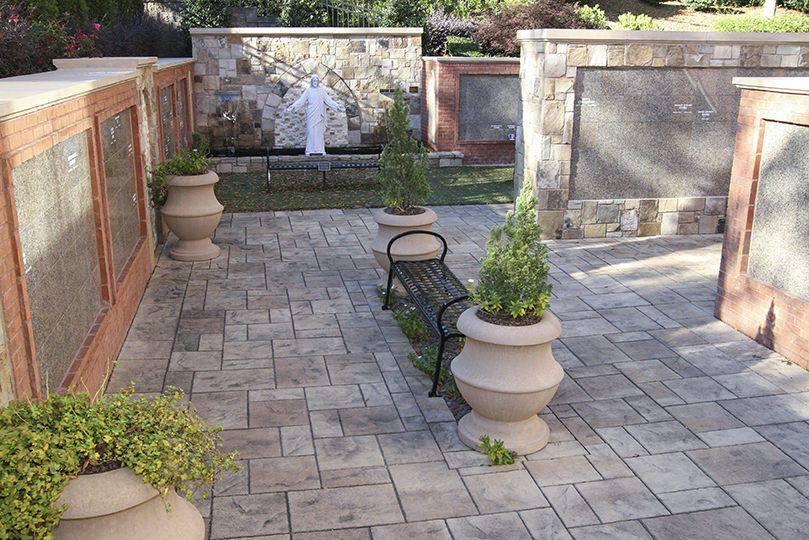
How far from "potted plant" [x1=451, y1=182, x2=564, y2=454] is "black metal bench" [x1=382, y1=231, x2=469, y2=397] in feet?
1.87

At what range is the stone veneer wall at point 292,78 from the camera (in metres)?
14.7

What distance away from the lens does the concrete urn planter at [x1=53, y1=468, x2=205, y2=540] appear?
255cm

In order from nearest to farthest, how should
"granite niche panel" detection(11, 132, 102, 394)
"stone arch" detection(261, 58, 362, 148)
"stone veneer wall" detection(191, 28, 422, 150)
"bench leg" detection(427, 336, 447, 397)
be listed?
"granite niche panel" detection(11, 132, 102, 394) < "bench leg" detection(427, 336, 447, 397) < "stone veneer wall" detection(191, 28, 422, 150) < "stone arch" detection(261, 58, 362, 148)

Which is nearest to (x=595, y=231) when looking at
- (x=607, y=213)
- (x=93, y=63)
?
(x=607, y=213)

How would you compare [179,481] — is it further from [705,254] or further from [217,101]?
[217,101]

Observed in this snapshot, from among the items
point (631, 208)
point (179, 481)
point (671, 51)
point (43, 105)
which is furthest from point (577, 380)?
point (671, 51)

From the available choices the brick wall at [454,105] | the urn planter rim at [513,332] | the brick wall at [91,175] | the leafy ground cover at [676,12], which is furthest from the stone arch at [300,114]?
the leafy ground cover at [676,12]

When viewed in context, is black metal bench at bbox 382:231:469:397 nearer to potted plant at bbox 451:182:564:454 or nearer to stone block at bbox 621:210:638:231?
potted plant at bbox 451:182:564:454

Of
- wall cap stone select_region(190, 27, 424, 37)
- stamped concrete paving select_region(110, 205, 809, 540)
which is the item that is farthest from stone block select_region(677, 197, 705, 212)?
wall cap stone select_region(190, 27, 424, 37)

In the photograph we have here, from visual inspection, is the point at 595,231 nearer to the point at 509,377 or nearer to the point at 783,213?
the point at 783,213

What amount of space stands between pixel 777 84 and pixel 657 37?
3361 millimetres

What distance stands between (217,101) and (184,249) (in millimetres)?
7402

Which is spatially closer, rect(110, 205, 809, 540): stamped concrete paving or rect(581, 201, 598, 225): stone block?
rect(110, 205, 809, 540): stamped concrete paving

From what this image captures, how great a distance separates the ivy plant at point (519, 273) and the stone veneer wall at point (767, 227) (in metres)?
2.65
